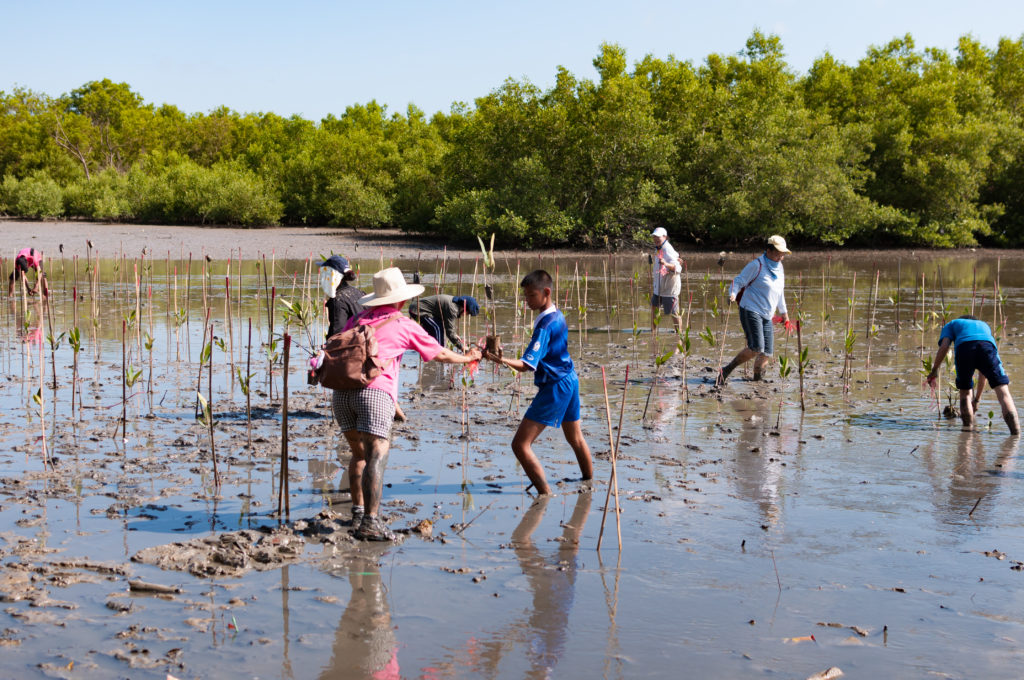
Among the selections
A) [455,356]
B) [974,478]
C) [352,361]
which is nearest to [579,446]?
[455,356]

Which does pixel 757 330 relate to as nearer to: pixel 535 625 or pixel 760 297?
pixel 760 297

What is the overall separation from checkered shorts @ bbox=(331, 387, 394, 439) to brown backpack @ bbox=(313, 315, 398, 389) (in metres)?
0.08

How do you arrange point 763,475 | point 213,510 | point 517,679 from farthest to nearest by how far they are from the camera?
1. point 763,475
2. point 213,510
3. point 517,679

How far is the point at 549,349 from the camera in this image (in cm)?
636

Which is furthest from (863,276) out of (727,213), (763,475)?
(763,475)

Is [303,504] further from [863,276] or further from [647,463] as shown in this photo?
[863,276]

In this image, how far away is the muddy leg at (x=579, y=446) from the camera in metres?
6.57

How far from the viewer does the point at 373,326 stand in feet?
17.9

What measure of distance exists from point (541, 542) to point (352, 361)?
159 cm

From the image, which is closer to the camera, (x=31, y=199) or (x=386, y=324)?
(x=386, y=324)

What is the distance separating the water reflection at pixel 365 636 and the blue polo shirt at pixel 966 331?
602cm

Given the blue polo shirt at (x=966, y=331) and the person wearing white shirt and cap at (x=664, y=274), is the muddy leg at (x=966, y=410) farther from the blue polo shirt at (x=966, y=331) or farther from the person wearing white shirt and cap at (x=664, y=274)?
the person wearing white shirt and cap at (x=664, y=274)

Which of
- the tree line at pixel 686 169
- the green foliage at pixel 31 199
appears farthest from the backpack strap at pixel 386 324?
the green foliage at pixel 31 199

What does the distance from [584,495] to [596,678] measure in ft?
8.56
